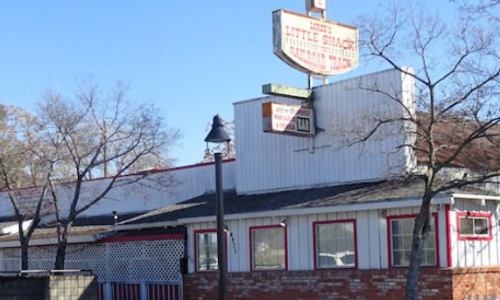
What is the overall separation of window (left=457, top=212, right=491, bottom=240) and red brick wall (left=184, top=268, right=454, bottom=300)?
1.30 meters

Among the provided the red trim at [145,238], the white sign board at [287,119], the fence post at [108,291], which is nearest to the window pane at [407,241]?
the white sign board at [287,119]

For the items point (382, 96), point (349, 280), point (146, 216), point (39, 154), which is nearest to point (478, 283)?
point (349, 280)

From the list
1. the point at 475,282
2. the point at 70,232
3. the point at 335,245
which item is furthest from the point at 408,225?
the point at 70,232

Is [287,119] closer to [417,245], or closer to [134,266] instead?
[134,266]

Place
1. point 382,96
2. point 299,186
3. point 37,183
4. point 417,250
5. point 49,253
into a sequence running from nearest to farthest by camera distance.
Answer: point 417,250
point 382,96
point 299,186
point 49,253
point 37,183

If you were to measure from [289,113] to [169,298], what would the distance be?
6.74 m

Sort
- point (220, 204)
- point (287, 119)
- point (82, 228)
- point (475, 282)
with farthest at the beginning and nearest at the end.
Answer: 1. point (82, 228)
2. point (287, 119)
3. point (475, 282)
4. point (220, 204)

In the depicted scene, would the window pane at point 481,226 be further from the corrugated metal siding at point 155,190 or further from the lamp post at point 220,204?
the corrugated metal siding at point 155,190

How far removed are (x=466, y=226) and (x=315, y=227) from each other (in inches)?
153

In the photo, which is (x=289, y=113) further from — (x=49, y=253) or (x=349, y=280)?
(x=49, y=253)

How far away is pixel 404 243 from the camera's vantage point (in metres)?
20.2

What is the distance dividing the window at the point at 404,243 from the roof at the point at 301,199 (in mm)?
686

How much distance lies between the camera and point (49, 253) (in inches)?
1161

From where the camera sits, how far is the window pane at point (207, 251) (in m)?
24.3
